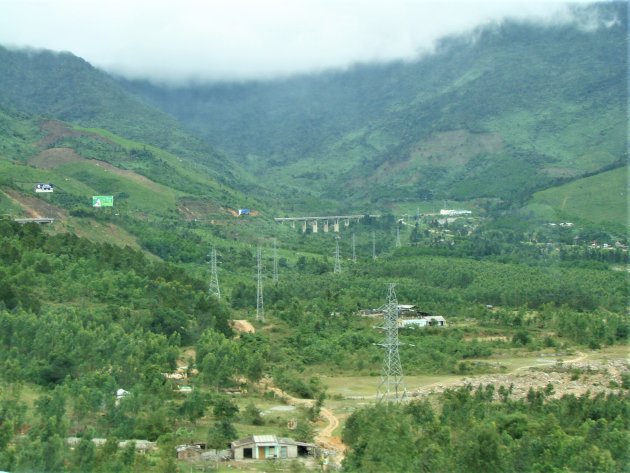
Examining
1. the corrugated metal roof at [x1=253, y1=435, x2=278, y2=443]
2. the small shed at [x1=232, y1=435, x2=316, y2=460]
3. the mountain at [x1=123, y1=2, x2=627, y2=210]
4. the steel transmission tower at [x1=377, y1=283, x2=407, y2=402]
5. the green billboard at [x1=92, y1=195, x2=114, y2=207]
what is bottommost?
the small shed at [x1=232, y1=435, x2=316, y2=460]

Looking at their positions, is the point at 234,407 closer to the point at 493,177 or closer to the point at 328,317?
the point at 328,317

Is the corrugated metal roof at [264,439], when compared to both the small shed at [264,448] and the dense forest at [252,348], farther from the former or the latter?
the dense forest at [252,348]

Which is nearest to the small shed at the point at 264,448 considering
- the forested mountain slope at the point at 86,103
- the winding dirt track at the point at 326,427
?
the winding dirt track at the point at 326,427

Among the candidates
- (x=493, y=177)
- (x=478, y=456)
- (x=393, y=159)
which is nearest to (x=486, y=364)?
(x=478, y=456)

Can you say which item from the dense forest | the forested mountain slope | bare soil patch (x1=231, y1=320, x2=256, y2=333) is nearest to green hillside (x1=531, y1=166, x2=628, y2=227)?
the dense forest

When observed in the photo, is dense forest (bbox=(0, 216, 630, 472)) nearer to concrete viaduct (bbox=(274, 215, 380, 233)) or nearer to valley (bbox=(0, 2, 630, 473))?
valley (bbox=(0, 2, 630, 473))

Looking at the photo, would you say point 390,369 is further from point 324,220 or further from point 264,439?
point 324,220
